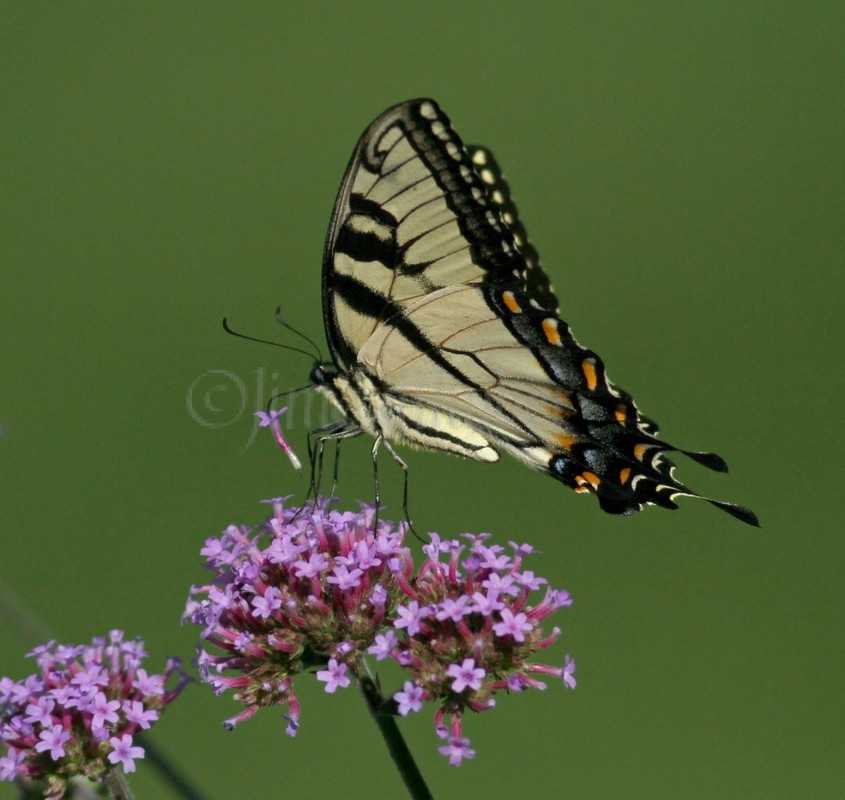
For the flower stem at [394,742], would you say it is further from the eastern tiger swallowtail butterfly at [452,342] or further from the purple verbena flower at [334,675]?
the eastern tiger swallowtail butterfly at [452,342]

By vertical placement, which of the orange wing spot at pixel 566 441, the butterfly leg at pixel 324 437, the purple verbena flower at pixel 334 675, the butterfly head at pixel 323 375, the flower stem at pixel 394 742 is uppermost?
the butterfly head at pixel 323 375

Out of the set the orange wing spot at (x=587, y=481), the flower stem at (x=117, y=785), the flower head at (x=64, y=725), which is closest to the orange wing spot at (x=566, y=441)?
the orange wing spot at (x=587, y=481)

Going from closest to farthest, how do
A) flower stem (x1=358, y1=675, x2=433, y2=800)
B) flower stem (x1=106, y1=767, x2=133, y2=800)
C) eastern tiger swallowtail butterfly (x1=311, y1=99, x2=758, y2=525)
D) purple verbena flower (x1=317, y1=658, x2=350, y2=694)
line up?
flower stem (x1=358, y1=675, x2=433, y2=800)
purple verbena flower (x1=317, y1=658, x2=350, y2=694)
flower stem (x1=106, y1=767, x2=133, y2=800)
eastern tiger swallowtail butterfly (x1=311, y1=99, x2=758, y2=525)

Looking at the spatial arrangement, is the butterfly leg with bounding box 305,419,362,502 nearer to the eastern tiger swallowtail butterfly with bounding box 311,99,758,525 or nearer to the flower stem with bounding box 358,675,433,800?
the eastern tiger swallowtail butterfly with bounding box 311,99,758,525

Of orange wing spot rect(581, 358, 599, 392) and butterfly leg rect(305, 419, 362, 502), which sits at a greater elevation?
butterfly leg rect(305, 419, 362, 502)

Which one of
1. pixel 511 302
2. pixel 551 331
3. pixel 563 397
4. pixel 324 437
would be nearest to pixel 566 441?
pixel 563 397

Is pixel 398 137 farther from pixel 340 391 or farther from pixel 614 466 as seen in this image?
pixel 614 466

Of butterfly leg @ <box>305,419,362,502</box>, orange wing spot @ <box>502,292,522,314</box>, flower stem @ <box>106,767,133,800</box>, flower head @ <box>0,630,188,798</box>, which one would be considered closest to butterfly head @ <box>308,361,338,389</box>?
butterfly leg @ <box>305,419,362,502</box>

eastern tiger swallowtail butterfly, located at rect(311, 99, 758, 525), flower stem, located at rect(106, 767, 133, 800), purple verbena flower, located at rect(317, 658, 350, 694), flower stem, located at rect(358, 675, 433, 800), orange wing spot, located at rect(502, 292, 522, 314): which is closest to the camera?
flower stem, located at rect(358, 675, 433, 800)
